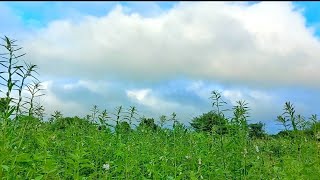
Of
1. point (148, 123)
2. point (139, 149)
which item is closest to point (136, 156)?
point (139, 149)

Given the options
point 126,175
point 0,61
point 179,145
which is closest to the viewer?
point 0,61

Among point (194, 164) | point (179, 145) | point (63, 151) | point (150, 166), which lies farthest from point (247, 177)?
point (63, 151)

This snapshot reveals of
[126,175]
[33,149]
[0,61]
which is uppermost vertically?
[0,61]

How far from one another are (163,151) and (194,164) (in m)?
0.82

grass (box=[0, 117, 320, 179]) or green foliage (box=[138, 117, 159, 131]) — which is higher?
green foliage (box=[138, 117, 159, 131])

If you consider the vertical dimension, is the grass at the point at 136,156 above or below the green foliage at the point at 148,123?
below

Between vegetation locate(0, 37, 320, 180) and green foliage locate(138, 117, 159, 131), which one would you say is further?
green foliage locate(138, 117, 159, 131)

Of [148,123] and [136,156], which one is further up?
[148,123]

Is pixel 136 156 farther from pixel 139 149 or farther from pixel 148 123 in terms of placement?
pixel 148 123

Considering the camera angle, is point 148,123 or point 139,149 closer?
point 139,149

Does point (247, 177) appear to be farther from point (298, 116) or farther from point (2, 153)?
point (2, 153)

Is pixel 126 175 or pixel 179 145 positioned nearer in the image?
pixel 126 175

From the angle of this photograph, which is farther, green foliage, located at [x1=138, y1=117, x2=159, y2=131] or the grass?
green foliage, located at [x1=138, y1=117, x2=159, y2=131]

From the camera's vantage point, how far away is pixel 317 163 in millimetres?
6855
